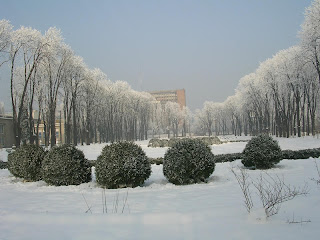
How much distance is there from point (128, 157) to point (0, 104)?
242 ft

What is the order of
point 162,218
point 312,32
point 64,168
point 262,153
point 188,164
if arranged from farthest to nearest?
point 312,32, point 262,153, point 64,168, point 188,164, point 162,218

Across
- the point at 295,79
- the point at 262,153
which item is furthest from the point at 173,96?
the point at 262,153

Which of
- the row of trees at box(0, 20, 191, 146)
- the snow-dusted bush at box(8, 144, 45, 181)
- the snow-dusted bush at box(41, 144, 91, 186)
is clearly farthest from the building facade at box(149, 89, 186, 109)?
the snow-dusted bush at box(41, 144, 91, 186)

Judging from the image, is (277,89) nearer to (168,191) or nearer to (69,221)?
(168,191)

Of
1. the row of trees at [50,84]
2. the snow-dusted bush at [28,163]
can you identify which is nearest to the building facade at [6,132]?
the row of trees at [50,84]

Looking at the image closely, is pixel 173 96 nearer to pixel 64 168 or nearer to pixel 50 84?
pixel 50 84

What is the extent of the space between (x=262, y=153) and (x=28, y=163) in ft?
29.5

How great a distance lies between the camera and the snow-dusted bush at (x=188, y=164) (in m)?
8.69

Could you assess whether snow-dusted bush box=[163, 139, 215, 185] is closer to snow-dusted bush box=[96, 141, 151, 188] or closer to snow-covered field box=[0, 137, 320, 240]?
snow-dusted bush box=[96, 141, 151, 188]

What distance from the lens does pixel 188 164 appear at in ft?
28.6

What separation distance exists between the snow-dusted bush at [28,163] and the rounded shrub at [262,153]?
821 centimetres

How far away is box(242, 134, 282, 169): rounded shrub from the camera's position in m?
11.0

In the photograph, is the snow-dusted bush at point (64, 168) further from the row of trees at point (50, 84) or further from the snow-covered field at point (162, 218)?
the row of trees at point (50, 84)

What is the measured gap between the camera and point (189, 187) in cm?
830
